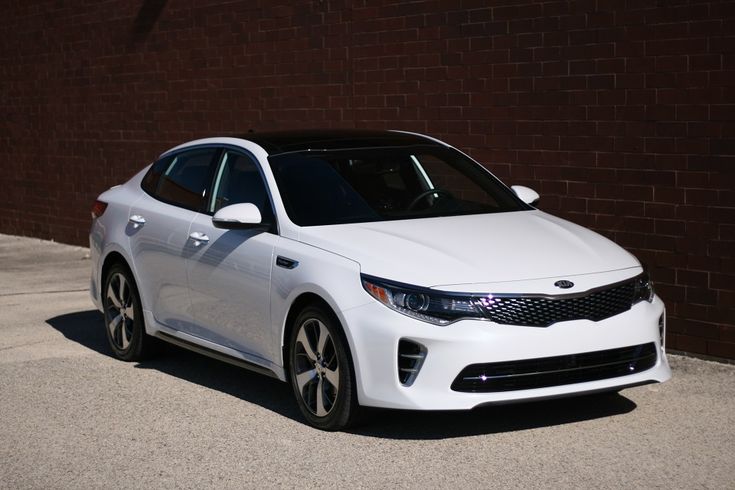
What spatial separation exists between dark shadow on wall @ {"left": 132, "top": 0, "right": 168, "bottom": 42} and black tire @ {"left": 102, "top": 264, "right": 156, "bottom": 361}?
6375mm

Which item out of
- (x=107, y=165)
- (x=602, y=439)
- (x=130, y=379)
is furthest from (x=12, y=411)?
(x=107, y=165)

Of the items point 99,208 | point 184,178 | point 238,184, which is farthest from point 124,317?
point 238,184

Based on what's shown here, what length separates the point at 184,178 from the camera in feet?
30.2

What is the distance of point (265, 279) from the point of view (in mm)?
7758

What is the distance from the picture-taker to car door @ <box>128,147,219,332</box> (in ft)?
28.8

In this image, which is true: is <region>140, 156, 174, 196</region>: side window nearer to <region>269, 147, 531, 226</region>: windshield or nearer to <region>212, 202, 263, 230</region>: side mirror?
<region>269, 147, 531, 226</region>: windshield

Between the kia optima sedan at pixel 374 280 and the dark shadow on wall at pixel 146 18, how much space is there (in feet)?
20.7

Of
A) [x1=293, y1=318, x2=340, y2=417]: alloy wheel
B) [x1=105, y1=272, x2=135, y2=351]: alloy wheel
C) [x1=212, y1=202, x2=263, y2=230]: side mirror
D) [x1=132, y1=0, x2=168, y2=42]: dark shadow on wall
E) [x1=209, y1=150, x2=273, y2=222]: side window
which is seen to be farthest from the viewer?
[x1=132, y1=0, x2=168, y2=42]: dark shadow on wall

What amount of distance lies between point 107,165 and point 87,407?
8.76 m

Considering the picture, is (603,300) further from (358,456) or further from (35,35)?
(35,35)

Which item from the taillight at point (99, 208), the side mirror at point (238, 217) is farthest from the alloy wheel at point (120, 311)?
the side mirror at point (238, 217)

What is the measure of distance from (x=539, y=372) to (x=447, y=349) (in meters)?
0.51

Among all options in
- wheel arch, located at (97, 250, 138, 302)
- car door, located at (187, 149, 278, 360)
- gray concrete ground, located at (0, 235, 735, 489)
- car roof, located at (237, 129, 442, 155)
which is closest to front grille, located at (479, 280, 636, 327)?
gray concrete ground, located at (0, 235, 735, 489)

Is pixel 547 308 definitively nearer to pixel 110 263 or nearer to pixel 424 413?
pixel 424 413
